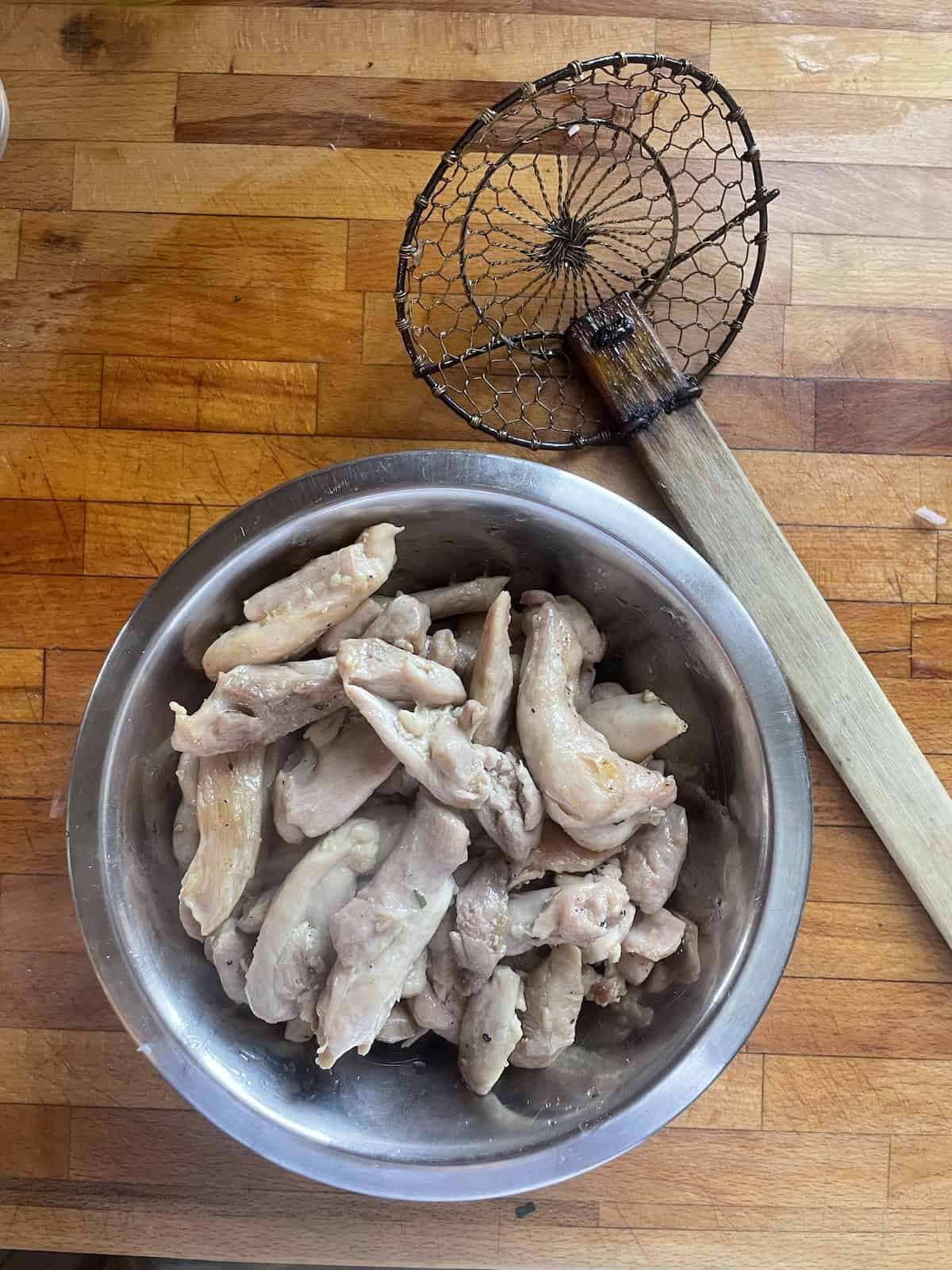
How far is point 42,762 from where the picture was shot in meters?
1.60

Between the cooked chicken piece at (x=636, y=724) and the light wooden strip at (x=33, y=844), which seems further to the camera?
the light wooden strip at (x=33, y=844)

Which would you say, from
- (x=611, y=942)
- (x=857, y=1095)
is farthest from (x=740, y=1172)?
(x=611, y=942)

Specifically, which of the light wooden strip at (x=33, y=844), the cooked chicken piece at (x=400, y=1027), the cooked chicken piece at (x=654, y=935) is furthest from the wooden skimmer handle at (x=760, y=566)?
the light wooden strip at (x=33, y=844)

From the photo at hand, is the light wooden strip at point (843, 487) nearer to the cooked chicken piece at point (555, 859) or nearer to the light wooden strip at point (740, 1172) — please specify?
the cooked chicken piece at point (555, 859)

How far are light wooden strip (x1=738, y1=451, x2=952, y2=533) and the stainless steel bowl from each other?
41 cm

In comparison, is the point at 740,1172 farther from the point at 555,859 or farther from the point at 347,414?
the point at 347,414

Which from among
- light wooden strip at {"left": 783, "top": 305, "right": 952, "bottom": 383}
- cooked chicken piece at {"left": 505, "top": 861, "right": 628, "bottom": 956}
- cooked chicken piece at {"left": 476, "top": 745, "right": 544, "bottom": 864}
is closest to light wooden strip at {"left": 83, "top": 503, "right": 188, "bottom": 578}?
cooked chicken piece at {"left": 476, "top": 745, "right": 544, "bottom": 864}

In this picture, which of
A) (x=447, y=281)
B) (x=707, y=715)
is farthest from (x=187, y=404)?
(x=707, y=715)

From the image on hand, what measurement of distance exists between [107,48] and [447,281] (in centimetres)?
67

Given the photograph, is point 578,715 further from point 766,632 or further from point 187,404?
point 187,404

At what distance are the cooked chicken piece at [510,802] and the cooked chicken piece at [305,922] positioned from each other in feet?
0.47

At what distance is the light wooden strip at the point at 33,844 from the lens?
62.9 inches

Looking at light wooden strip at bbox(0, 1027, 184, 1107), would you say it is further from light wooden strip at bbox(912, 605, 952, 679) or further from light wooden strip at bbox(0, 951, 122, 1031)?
light wooden strip at bbox(912, 605, 952, 679)

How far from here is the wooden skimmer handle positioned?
151 centimetres
